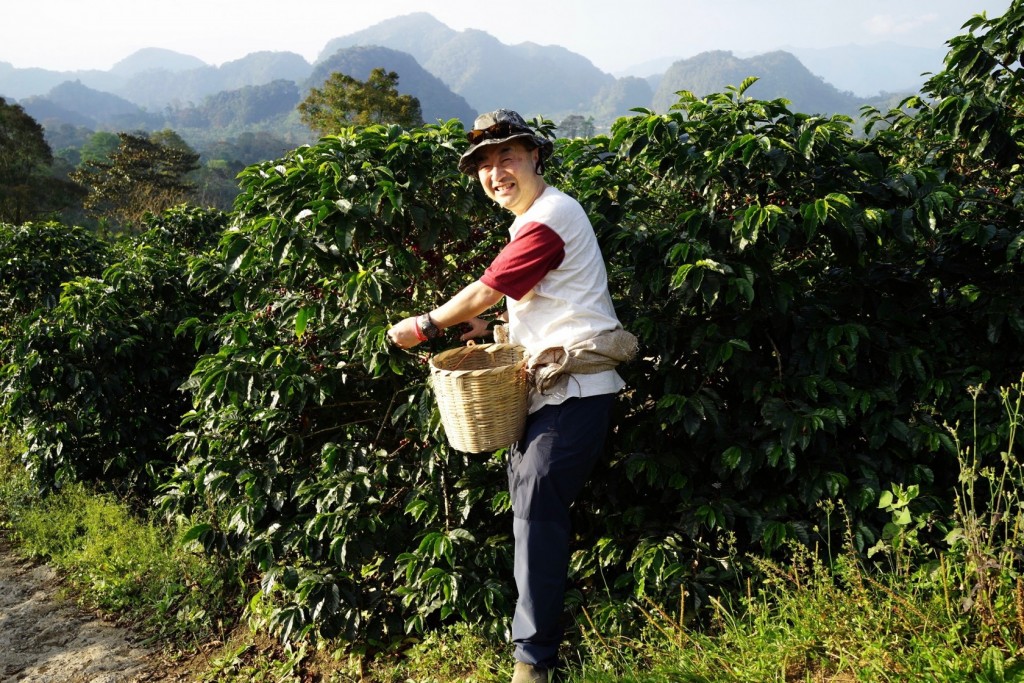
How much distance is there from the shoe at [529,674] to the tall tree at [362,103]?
140 ft

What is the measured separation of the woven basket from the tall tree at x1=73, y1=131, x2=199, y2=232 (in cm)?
3251

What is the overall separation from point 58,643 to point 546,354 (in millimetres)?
3366

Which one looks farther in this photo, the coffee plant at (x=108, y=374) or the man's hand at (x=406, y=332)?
the coffee plant at (x=108, y=374)

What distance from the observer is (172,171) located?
4500cm

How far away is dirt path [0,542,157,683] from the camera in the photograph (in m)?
3.64

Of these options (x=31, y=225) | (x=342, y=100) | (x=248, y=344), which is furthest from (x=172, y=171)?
(x=248, y=344)

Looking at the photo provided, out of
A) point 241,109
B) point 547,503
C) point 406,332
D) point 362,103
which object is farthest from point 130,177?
point 241,109

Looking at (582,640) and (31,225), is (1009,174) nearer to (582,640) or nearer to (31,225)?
(582,640)

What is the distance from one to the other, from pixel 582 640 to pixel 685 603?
1.40 feet

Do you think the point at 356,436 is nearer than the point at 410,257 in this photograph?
No

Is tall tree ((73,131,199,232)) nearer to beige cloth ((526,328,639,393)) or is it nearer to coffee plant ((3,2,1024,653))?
coffee plant ((3,2,1024,653))

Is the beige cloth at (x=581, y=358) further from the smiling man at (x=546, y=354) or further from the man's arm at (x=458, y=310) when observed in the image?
the man's arm at (x=458, y=310)

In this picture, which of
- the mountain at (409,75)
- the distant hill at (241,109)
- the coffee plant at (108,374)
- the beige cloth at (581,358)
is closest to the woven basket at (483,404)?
the beige cloth at (581,358)

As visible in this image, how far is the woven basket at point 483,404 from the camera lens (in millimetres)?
2350
